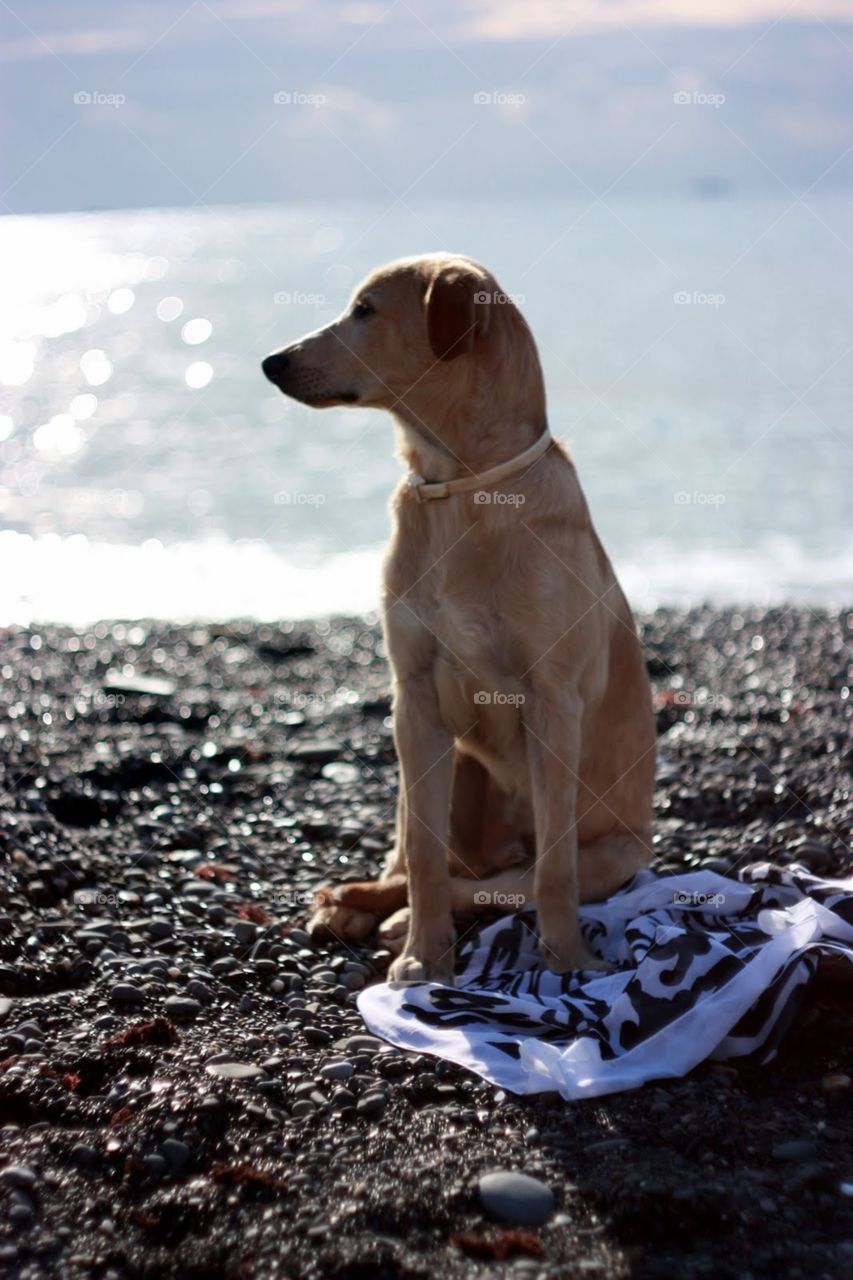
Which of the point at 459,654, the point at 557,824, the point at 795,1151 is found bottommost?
the point at 795,1151

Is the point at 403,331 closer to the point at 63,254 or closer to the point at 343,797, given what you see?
the point at 343,797

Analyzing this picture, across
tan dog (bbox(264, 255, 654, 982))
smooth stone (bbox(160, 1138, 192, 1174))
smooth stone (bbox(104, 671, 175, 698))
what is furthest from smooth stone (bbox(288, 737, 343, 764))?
smooth stone (bbox(160, 1138, 192, 1174))

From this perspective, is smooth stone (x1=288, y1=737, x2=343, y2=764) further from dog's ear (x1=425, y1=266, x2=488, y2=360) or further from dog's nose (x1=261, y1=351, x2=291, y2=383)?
dog's ear (x1=425, y1=266, x2=488, y2=360)

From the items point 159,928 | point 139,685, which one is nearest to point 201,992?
point 159,928

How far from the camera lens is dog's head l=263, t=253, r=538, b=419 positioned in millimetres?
4047

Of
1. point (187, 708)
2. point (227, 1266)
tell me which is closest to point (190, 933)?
point (227, 1266)

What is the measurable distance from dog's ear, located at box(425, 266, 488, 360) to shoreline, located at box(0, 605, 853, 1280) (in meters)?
1.98

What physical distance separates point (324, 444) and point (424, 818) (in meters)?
15.1

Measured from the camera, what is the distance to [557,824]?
13.4 ft

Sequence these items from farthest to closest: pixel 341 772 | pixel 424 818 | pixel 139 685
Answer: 1. pixel 139 685
2. pixel 341 772
3. pixel 424 818

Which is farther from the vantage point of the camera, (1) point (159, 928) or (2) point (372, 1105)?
(1) point (159, 928)

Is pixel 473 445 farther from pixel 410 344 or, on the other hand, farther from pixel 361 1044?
pixel 361 1044

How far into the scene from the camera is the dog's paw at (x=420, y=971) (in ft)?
13.3

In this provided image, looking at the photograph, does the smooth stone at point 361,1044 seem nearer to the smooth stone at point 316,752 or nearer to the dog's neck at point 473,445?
the dog's neck at point 473,445
